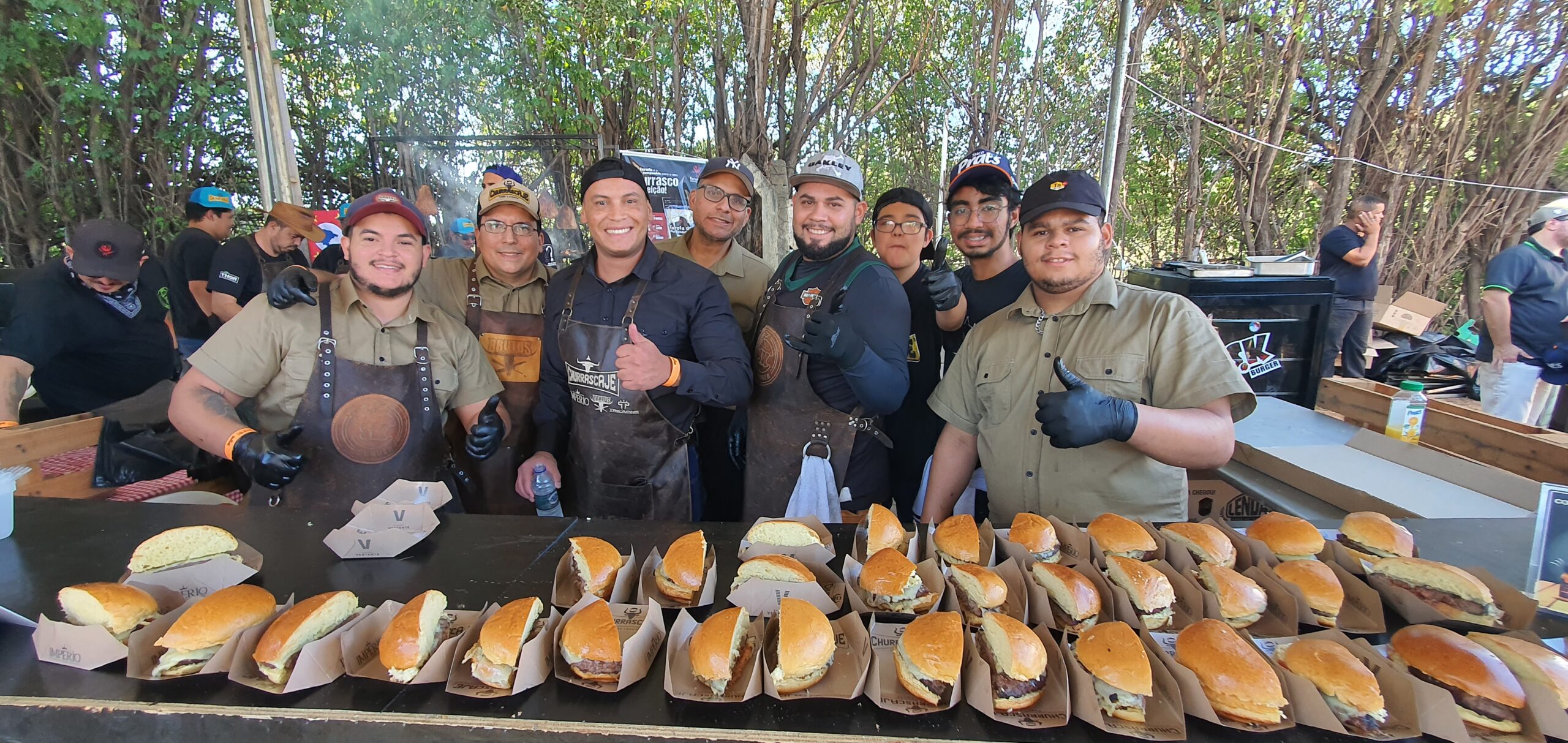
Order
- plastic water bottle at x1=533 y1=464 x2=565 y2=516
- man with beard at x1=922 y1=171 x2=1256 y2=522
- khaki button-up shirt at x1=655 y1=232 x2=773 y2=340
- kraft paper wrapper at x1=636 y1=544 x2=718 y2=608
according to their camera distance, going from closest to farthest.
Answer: kraft paper wrapper at x1=636 y1=544 x2=718 y2=608, man with beard at x1=922 y1=171 x2=1256 y2=522, plastic water bottle at x1=533 y1=464 x2=565 y2=516, khaki button-up shirt at x1=655 y1=232 x2=773 y2=340

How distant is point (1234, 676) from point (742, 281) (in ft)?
8.93

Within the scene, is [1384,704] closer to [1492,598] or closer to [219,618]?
[1492,598]

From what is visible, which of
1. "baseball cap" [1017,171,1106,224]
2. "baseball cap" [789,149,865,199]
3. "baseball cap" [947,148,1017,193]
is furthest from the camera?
"baseball cap" [947,148,1017,193]

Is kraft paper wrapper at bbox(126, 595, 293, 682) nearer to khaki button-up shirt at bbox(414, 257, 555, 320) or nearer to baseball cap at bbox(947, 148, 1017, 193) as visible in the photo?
khaki button-up shirt at bbox(414, 257, 555, 320)

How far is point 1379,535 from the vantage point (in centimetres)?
149

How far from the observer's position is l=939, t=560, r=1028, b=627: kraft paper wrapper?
126 centimetres

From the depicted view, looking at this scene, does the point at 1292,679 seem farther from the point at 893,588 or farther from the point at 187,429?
the point at 187,429

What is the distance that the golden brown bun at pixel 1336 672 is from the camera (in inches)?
38.8

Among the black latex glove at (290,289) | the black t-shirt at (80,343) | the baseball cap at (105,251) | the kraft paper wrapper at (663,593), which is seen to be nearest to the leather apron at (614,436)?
the black latex glove at (290,289)

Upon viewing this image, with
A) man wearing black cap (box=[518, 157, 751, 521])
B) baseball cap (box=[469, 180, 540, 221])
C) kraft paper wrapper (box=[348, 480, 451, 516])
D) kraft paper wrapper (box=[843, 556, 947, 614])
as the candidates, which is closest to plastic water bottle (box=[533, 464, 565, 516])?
man wearing black cap (box=[518, 157, 751, 521])

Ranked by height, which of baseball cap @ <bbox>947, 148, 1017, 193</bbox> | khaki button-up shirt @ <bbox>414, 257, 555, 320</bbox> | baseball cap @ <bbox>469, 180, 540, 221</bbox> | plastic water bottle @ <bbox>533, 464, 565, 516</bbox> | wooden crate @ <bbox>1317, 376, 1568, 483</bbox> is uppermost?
baseball cap @ <bbox>947, 148, 1017, 193</bbox>

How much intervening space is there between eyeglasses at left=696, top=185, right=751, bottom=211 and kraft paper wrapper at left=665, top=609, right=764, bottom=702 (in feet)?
7.92

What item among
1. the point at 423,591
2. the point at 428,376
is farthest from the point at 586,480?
the point at 423,591

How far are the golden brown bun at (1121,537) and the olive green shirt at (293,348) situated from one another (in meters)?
2.24
